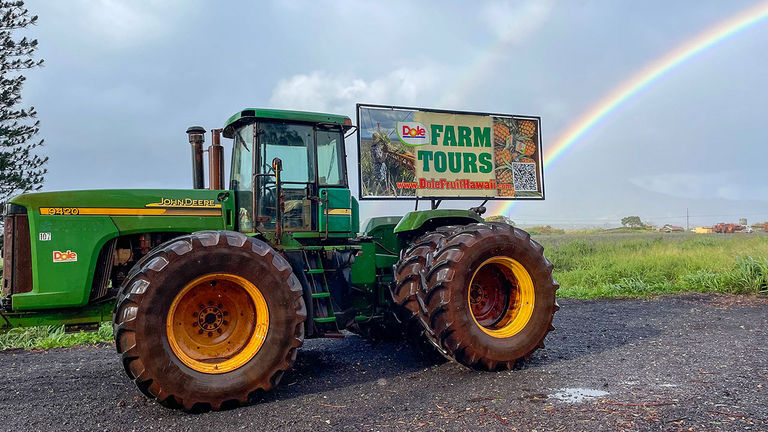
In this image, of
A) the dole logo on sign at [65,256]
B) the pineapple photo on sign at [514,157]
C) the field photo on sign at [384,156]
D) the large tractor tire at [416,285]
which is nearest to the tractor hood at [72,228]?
the dole logo on sign at [65,256]

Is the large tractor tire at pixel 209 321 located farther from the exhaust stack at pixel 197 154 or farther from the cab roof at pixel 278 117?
the exhaust stack at pixel 197 154

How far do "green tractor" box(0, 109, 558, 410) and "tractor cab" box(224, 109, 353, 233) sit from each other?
0.05 feet

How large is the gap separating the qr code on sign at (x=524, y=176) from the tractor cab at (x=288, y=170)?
3.51 m

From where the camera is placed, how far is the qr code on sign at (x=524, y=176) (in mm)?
9055

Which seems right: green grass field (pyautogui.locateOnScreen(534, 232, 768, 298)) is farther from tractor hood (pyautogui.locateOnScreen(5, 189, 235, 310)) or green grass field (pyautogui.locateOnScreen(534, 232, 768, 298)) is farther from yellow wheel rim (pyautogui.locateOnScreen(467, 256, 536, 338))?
tractor hood (pyautogui.locateOnScreen(5, 189, 235, 310))

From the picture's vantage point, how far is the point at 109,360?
6.66 metres

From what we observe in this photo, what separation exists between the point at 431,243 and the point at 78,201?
11.6ft

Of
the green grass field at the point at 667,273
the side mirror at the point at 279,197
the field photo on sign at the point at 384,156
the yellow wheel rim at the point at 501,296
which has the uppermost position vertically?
the field photo on sign at the point at 384,156

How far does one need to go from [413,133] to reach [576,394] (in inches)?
181

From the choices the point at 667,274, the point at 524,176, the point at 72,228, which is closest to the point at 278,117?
the point at 72,228

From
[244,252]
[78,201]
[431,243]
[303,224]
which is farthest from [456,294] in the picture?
[78,201]

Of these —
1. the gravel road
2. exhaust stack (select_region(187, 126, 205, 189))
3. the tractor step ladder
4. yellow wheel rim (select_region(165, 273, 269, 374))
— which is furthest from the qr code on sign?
yellow wheel rim (select_region(165, 273, 269, 374))

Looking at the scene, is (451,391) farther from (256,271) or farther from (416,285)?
(256,271)

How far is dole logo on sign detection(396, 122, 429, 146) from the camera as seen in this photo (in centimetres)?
836
